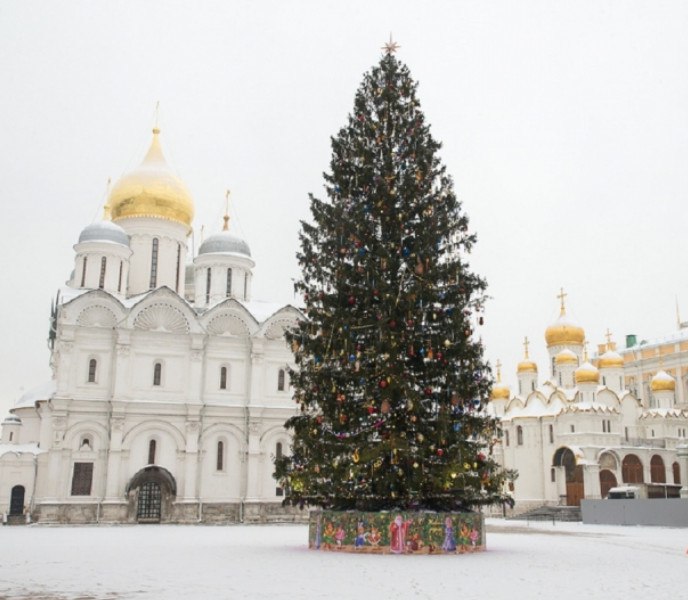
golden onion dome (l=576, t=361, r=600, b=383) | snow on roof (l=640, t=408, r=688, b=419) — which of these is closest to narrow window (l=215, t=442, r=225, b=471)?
golden onion dome (l=576, t=361, r=600, b=383)

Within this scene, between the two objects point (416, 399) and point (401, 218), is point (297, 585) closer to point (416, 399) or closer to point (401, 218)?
point (416, 399)

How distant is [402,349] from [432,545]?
3902 mm

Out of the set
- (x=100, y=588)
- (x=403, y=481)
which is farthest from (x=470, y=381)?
(x=100, y=588)

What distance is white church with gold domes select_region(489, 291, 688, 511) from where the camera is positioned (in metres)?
42.3

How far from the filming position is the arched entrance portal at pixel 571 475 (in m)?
41.7

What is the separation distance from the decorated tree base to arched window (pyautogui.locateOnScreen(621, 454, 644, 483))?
100 feet

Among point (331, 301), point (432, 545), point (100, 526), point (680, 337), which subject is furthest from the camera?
point (680, 337)

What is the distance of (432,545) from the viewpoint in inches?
589

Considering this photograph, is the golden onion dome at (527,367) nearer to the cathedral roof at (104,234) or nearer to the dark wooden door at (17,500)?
the cathedral roof at (104,234)

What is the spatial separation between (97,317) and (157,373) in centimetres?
370

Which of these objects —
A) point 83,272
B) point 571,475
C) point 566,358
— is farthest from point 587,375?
point 83,272

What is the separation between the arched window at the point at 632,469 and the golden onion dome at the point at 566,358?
7.15 metres

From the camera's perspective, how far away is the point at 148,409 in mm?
34312

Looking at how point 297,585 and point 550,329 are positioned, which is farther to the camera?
point 550,329
